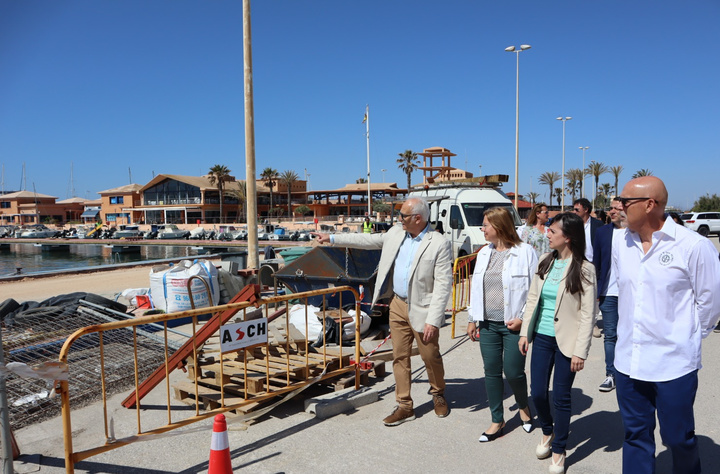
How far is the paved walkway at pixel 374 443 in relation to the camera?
11.7ft

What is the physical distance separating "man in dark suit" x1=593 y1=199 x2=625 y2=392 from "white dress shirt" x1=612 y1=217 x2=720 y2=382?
2.42m

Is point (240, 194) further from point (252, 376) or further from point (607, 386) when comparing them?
point (607, 386)

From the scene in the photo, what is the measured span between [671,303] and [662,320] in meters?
0.10

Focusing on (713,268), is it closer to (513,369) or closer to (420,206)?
(513,369)

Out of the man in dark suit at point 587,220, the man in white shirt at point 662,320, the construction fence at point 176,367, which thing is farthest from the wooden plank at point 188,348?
the man in dark suit at point 587,220

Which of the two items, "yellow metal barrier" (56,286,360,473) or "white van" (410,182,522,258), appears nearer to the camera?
"yellow metal barrier" (56,286,360,473)

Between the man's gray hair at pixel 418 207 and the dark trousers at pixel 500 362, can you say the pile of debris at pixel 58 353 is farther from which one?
the dark trousers at pixel 500 362

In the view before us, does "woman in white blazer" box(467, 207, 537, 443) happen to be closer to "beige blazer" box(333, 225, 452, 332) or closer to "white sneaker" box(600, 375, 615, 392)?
"beige blazer" box(333, 225, 452, 332)

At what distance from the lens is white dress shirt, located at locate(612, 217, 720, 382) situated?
2.57 m

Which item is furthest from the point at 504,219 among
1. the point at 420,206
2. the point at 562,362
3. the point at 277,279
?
the point at 277,279

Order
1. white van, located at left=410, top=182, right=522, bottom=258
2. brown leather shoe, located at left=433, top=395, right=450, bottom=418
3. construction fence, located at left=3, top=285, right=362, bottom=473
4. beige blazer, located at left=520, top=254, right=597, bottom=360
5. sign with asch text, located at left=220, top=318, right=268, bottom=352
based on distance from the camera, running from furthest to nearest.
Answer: white van, located at left=410, top=182, right=522, bottom=258
brown leather shoe, located at left=433, top=395, right=450, bottom=418
sign with asch text, located at left=220, top=318, right=268, bottom=352
construction fence, located at left=3, top=285, right=362, bottom=473
beige blazer, located at left=520, top=254, right=597, bottom=360

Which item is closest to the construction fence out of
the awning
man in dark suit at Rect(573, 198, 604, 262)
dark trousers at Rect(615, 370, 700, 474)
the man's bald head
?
dark trousers at Rect(615, 370, 700, 474)

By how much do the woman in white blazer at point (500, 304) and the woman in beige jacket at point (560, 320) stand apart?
0.61 ft

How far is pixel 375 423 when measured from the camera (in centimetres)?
433
